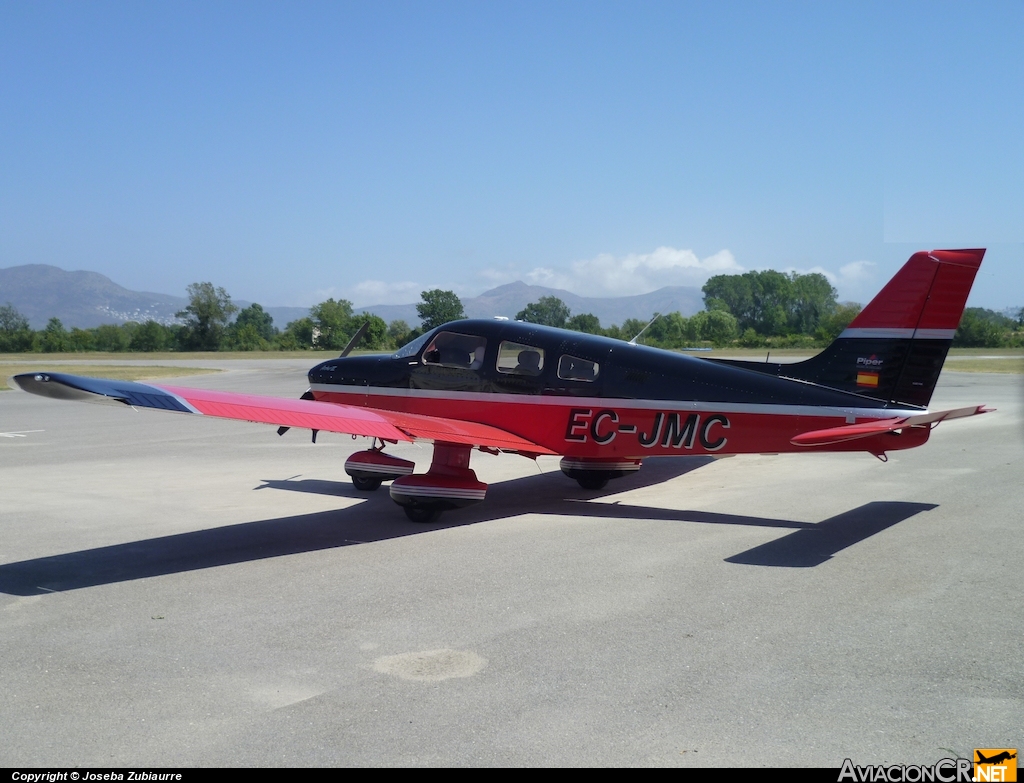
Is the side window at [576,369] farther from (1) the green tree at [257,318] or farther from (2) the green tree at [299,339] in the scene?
(1) the green tree at [257,318]

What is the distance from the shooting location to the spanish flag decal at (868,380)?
934 centimetres

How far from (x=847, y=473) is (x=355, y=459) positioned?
7.29 metres

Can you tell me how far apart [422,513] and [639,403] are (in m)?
2.89

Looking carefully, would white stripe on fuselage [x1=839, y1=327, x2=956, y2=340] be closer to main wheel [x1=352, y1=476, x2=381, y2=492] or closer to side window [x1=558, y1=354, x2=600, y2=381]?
side window [x1=558, y1=354, x2=600, y2=381]

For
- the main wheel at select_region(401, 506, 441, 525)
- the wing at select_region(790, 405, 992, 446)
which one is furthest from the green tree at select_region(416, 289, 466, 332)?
the wing at select_region(790, 405, 992, 446)

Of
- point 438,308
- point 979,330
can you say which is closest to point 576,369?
point 979,330

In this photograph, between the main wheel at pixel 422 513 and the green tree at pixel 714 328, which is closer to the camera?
the main wheel at pixel 422 513

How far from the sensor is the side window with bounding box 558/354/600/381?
10.1 meters

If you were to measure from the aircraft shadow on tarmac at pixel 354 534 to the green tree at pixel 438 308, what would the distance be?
11.2 meters

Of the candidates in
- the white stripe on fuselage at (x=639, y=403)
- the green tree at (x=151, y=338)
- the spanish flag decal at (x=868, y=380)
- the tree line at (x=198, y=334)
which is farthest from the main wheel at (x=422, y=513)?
the green tree at (x=151, y=338)

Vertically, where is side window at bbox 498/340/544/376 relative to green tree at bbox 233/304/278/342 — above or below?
below

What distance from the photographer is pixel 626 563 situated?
7.44 metres

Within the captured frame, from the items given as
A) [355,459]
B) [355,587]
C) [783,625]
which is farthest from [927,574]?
[355,459]

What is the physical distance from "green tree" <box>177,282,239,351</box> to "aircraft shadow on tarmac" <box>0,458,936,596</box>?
8690cm
